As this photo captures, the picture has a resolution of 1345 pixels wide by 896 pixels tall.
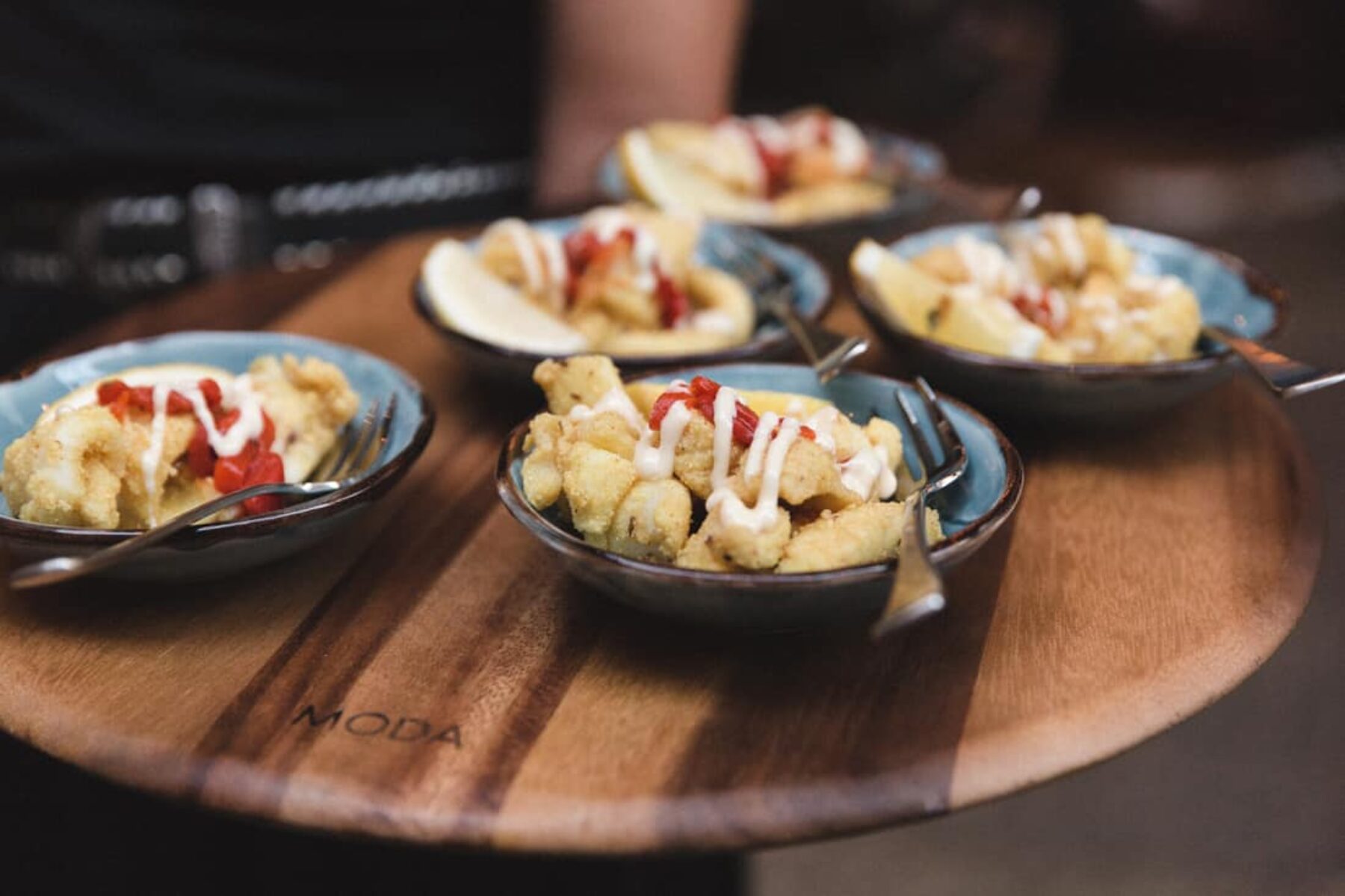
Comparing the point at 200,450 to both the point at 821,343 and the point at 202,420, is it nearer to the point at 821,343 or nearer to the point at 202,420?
the point at 202,420

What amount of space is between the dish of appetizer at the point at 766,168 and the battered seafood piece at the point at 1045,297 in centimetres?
41

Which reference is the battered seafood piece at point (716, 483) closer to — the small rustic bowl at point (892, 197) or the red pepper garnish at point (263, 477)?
the red pepper garnish at point (263, 477)

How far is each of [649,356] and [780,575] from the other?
1.69 ft

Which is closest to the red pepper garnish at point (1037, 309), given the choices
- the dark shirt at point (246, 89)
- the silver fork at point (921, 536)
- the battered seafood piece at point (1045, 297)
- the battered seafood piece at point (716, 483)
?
the battered seafood piece at point (1045, 297)

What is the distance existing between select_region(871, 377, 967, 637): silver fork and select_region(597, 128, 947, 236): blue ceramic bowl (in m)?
0.72

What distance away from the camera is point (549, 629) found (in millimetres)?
1030

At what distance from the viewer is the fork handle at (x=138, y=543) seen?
2.92 feet

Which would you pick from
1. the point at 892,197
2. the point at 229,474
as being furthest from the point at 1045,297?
the point at 229,474

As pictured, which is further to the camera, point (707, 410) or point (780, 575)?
point (707, 410)

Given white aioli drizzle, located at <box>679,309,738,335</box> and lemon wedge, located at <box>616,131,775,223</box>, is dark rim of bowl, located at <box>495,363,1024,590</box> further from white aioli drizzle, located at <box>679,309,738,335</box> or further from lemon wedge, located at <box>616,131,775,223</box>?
lemon wedge, located at <box>616,131,775,223</box>

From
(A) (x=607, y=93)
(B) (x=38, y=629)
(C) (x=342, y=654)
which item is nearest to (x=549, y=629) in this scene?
(C) (x=342, y=654)

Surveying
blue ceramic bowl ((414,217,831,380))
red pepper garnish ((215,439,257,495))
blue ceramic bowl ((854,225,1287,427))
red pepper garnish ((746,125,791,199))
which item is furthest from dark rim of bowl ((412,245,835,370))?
red pepper garnish ((746,125,791,199))

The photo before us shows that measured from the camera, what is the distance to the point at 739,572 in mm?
911

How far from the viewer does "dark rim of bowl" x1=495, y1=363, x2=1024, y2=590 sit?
865 millimetres
